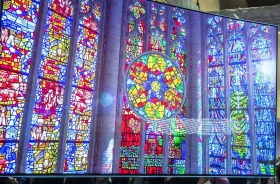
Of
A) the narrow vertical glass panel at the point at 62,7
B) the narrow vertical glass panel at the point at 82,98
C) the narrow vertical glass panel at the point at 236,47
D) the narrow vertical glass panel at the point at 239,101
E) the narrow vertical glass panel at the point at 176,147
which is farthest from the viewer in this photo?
the narrow vertical glass panel at the point at 236,47

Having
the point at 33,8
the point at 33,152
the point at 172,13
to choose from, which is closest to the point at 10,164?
the point at 33,152

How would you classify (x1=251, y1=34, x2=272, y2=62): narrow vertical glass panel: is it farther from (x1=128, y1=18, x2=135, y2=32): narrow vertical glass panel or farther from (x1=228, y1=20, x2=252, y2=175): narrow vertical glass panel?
(x1=128, y1=18, x2=135, y2=32): narrow vertical glass panel

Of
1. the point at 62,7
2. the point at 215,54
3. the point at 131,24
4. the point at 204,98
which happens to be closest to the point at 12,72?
the point at 62,7

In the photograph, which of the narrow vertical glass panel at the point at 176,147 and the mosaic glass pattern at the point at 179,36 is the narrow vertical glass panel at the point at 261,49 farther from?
the narrow vertical glass panel at the point at 176,147

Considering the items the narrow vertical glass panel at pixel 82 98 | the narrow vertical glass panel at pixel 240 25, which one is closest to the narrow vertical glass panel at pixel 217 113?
the narrow vertical glass panel at pixel 240 25

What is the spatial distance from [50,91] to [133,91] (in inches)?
38.5

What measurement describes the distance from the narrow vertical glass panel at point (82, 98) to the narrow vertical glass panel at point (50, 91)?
0.52ft

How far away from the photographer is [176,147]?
162 inches

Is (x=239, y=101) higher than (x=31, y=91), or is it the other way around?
(x=239, y=101)

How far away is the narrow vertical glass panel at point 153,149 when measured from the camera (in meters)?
3.87

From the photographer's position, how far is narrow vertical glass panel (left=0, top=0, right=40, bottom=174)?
3012 mm

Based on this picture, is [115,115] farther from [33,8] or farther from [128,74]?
[33,8]

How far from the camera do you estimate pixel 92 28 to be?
157 inches

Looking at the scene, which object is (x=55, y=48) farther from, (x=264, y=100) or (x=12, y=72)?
(x=264, y=100)
